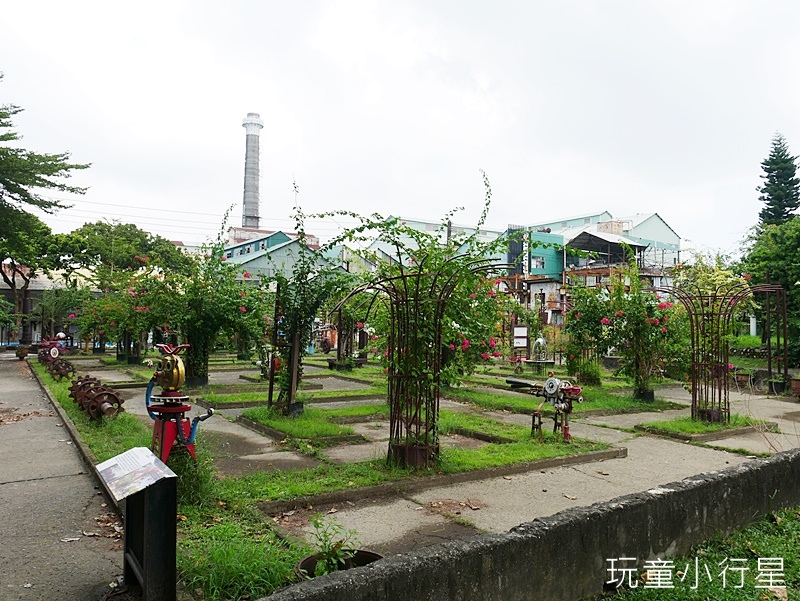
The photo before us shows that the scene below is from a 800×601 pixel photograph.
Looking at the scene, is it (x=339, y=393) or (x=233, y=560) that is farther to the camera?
(x=339, y=393)

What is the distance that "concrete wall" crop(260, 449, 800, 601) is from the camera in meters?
3.00

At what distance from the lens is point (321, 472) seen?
22.1 ft

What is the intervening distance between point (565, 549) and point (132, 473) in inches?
103

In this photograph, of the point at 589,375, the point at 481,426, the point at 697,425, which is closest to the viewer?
the point at 481,426

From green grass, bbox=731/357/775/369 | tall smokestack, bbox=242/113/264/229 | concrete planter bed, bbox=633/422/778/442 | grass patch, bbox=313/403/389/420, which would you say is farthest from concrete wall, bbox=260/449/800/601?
tall smokestack, bbox=242/113/264/229

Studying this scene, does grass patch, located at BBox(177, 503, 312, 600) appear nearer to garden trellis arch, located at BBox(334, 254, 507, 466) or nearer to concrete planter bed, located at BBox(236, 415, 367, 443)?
garden trellis arch, located at BBox(334, 254, 507, 466)

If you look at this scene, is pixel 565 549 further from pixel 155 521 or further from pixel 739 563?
pixel 155 521

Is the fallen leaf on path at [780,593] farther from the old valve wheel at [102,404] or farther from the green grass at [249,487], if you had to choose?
the old valve wheel at [102,404]

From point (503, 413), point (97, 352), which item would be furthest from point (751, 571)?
point (97, 352)

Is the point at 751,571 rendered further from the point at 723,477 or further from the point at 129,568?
the point at 129,568

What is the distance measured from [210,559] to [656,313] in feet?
39.4

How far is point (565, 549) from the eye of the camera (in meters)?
3.75

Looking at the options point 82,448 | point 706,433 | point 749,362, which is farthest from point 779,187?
point 82,448

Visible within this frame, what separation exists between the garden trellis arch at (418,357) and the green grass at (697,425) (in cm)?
510
